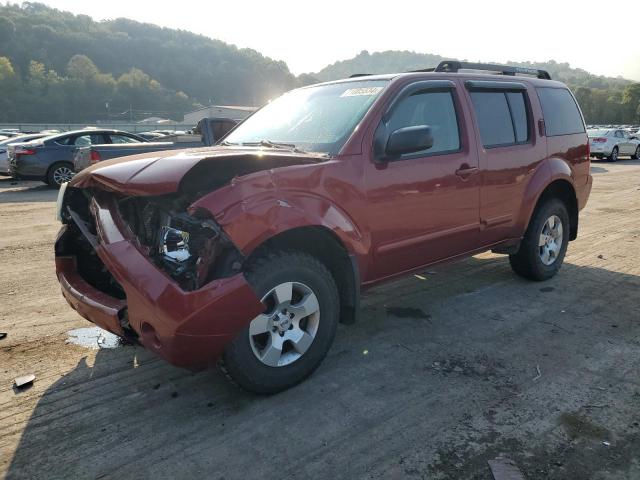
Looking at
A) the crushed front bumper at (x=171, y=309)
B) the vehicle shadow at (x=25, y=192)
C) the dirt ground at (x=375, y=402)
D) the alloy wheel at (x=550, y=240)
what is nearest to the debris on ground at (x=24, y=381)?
the dirt ground at (x=375, y=402)

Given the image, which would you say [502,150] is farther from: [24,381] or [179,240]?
[24,381]

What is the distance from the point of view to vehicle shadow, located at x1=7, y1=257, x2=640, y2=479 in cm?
257

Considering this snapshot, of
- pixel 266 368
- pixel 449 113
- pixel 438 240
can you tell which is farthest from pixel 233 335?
pixel 449 113

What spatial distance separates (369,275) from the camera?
362 cm

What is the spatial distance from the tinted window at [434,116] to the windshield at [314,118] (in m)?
0.24

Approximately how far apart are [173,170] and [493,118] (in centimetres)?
301

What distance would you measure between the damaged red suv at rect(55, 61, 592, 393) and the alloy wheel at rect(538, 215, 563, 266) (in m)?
0.39

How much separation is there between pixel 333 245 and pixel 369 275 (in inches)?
17.5

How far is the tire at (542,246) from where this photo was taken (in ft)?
16.7

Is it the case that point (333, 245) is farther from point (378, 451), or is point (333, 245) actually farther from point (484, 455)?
point (484, 455)

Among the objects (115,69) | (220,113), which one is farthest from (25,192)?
(115,69)

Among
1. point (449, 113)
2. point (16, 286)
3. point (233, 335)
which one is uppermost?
point (449, 113)

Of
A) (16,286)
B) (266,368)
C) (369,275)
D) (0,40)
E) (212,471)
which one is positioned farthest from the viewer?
(0,40)

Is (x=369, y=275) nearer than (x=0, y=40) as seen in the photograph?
Yes
